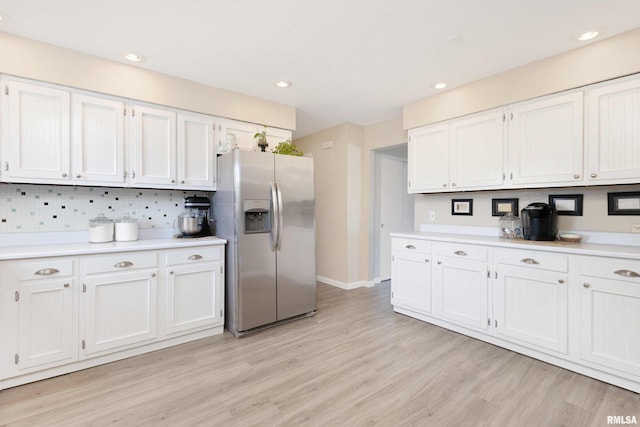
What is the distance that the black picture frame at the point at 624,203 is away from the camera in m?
2.32

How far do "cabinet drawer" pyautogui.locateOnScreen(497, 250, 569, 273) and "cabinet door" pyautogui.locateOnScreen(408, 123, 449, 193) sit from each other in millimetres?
1037

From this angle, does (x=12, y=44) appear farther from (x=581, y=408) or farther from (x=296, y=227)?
(x=581, y=408)

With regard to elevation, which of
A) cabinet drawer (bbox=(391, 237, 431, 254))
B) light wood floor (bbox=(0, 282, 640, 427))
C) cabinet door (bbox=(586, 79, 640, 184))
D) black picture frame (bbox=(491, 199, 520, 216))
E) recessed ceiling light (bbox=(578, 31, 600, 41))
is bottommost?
light wood floor (bbox=(0, 282, 640, 427))

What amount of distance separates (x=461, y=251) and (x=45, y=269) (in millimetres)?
3513

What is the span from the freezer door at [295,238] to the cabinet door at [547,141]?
209cm

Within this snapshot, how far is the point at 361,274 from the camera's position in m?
4.75

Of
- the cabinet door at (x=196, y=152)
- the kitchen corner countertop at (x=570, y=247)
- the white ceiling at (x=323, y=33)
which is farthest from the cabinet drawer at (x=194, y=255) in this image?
the kitchen corner countertop at (x=570, y=247)

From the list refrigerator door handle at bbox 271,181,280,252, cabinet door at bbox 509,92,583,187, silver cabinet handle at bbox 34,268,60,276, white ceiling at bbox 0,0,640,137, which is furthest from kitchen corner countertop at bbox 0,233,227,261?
cabinet door at bbox 509,92,583,187

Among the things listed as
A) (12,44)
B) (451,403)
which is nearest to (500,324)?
(451,403)

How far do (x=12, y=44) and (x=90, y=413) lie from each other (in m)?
2.75

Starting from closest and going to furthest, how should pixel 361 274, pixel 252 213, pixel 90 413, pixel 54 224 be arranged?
pixel 90 413 < pixel 54 224 < pixel 252 213 < pixel 361 274

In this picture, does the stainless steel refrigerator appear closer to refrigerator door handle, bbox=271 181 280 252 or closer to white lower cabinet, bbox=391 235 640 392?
refrigerator door handle, bbox=271 181 280 252

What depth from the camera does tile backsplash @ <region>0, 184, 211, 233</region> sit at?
8.06ft

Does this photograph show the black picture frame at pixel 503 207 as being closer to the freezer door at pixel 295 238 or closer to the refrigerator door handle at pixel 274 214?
the freezer door at pixel 295 238
